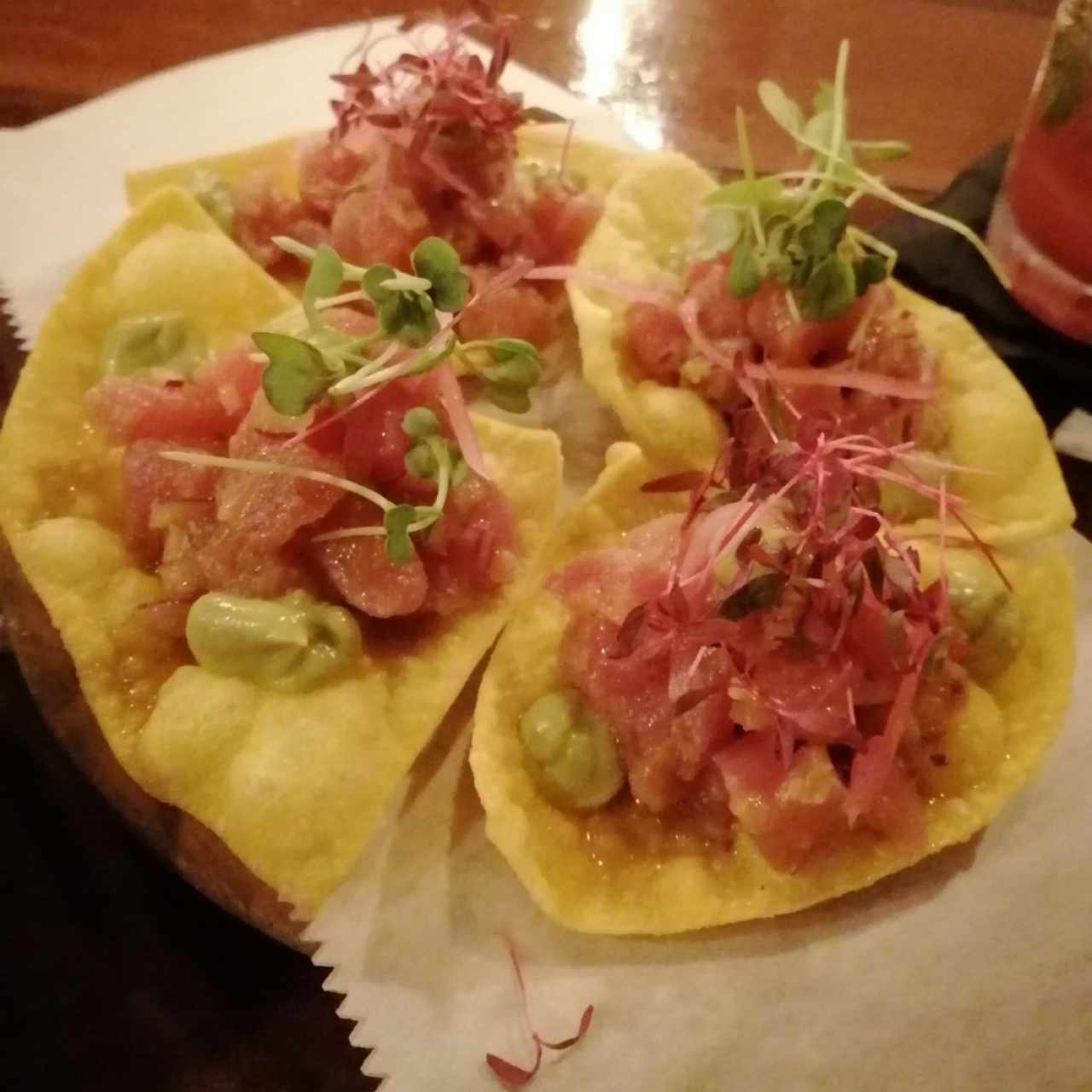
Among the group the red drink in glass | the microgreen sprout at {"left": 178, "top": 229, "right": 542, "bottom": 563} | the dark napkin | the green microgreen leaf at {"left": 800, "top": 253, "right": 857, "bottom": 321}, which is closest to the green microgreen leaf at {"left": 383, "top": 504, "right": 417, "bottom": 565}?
the microgreen sprout at {"left": 178, "top": 229, "right": 542, "bottom": 563}

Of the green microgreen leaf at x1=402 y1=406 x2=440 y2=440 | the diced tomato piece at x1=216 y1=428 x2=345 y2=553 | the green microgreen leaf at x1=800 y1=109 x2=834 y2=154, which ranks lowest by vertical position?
the diced tomato piece at x1=216 y1=428 x2=345 y2=553

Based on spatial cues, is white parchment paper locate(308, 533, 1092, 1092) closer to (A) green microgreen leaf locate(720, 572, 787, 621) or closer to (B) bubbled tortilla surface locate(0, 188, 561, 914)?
(B) bubbled tortilla surface locate(0, 188, 561, 914)

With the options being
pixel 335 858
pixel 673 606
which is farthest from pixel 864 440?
pixel 335 858

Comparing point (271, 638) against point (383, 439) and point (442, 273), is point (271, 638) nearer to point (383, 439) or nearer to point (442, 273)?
point (383, 439)

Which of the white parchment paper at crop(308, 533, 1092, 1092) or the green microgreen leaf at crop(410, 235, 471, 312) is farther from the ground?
the green microgreen leaf at crop(410, 235, 471, 312)


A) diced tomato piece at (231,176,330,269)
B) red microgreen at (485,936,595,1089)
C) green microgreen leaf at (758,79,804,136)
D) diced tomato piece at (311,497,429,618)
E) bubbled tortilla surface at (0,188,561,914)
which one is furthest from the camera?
diced tomato piece at (231,176,330,269)

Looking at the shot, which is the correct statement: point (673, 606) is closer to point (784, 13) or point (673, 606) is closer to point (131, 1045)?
point (131, 1045)
